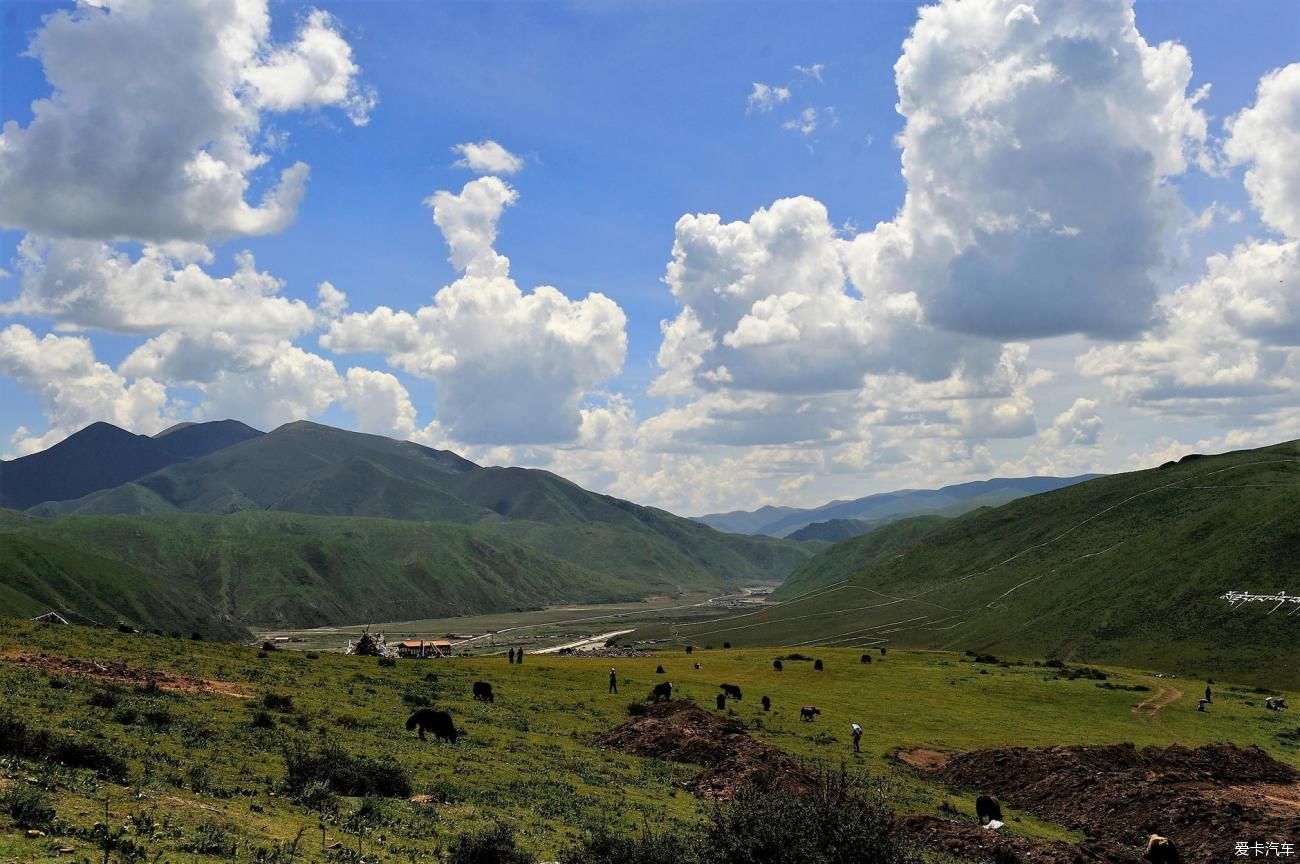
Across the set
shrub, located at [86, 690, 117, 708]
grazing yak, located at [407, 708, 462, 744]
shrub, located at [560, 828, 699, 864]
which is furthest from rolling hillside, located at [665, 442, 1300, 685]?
shrub, located at [86, 690, 117, 708]

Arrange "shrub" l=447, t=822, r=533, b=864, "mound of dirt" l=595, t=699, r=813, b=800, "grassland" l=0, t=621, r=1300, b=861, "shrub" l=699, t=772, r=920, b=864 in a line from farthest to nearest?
"mound of dirt" l=595, t=699, r=813, b=800 → "grassland" l=0, t=621, r=1300, b=861 → "shrub" l=447, t=822, r=533, b=864 → "shrub" l=699, t=772, r=920, b=864

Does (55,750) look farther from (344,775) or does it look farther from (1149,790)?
(1149,790)

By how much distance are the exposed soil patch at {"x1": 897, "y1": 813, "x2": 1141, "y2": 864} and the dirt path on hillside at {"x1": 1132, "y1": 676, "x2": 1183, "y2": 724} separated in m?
48.4

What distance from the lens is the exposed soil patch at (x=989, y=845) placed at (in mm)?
26578

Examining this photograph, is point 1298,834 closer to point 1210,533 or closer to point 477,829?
point 477,829

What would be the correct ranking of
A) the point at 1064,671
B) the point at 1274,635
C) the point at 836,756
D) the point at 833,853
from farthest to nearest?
the point at 1274,635
the point at 1064,671
the point at 836,756
the point at 833,853

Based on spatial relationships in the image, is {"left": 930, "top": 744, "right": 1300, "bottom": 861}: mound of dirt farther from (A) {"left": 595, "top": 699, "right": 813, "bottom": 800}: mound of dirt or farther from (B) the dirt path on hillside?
(B) the dirt path on hillside

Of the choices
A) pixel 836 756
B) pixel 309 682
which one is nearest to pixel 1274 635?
pixel 836 756

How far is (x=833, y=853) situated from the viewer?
51.1 ft

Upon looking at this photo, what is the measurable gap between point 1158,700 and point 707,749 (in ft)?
192

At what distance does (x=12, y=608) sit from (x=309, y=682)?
17369 centimetres

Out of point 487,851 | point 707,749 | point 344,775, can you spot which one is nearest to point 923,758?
point 707,749

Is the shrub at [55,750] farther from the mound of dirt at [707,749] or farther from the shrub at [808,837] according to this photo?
the mound of dirt at [707,749]

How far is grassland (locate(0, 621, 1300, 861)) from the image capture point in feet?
62.5
